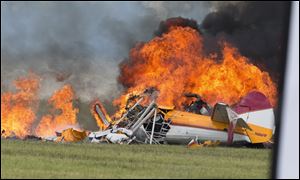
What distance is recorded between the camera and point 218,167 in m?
6.06

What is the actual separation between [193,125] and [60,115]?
2860 mm

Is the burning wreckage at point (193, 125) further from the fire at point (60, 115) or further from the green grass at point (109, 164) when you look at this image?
the green grass at point (109, 164)

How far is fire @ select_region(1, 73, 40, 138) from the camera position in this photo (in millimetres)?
10320

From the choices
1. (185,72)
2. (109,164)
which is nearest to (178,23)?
(185,72)

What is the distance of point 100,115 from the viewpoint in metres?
12.6

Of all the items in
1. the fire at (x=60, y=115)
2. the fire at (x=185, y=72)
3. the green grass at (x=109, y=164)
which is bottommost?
the green grass at (x=109, y=164)

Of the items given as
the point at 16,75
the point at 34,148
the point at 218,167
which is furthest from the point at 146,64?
the point at 218,167

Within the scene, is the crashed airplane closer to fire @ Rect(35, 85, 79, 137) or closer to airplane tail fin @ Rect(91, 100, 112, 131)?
airplane tail fin @ Rect(91, 100, 112, 131)

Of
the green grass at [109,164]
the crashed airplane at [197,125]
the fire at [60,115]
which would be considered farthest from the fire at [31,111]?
the green grass at [109,164]

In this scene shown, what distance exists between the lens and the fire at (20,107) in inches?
406

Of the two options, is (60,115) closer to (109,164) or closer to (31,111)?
(31,111)

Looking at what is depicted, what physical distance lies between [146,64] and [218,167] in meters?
7.14

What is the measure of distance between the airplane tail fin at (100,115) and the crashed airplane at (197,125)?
68cm

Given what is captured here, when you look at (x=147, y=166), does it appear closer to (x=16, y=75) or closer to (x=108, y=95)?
(x=16, y=75)
